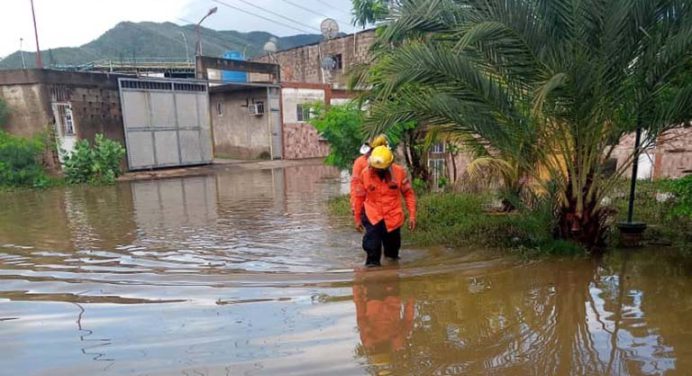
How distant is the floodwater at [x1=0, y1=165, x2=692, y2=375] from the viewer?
304 cm

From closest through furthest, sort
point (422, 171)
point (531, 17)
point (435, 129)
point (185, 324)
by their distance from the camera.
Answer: point (185, 324), point (531, 17), point (435, 129), point (422, 171)

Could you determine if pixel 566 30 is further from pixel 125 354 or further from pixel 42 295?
pixel 42 295

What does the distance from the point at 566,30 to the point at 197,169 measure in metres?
16.1

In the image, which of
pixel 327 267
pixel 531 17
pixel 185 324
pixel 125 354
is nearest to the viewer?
pixel 125 354

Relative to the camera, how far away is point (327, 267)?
5.34 meters

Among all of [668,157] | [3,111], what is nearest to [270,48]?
[3,111]

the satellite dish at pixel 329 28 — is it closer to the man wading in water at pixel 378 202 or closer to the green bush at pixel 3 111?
the green bush at pixel 3 111

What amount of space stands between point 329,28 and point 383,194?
27582 mm

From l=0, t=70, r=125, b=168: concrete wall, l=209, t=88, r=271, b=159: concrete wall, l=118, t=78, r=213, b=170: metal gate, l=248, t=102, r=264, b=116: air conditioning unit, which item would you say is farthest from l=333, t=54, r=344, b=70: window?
l=0, t=70, r=125, b=168: concrete wall

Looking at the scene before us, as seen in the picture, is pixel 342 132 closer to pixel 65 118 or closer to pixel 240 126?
pixel 65 118

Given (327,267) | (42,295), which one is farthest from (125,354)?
(327,267)

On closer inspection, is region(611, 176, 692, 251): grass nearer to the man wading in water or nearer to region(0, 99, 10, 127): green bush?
Answer: the man wading in water

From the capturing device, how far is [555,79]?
441 cm

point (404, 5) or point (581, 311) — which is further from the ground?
point (404, 5)
